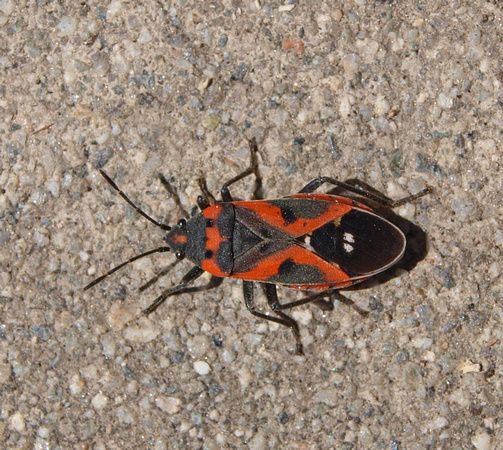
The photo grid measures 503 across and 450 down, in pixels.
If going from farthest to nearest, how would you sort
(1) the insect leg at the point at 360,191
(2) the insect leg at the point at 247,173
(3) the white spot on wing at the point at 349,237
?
(2) the insect leg at the point at 247,173
(1) the insect leg at the point at 360,191
(3) the white spot on wing at the point at 349,237

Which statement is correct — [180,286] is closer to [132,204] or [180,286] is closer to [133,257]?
[133,257]

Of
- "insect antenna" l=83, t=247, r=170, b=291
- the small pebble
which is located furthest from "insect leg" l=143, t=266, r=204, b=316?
the small pebble

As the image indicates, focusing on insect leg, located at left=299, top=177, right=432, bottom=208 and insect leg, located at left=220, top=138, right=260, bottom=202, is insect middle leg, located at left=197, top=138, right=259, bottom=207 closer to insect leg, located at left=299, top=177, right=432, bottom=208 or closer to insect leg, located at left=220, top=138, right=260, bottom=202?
insect leg, located at left=220, top=138, right=260, bottom=202

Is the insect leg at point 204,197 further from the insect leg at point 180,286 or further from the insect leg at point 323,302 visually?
the insect leg at point 323,302

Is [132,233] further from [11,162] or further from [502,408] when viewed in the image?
[502,408]

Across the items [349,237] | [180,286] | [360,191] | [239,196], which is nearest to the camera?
[349,237]

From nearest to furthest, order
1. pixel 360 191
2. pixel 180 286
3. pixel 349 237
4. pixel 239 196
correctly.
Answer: pixel 349 237 → pixel 360 191 → pixel 180 286 → pixel 239 196

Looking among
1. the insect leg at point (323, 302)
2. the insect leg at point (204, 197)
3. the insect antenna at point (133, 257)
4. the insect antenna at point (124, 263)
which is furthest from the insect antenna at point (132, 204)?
the insect leg at point (323, 302)

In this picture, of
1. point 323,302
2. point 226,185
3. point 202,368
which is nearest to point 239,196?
point 226,185
